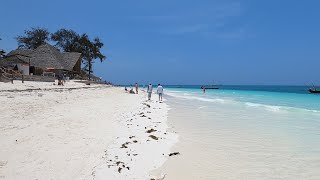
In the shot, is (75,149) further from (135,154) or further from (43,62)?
(43,62)

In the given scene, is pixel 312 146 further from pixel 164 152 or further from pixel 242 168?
pixel 164 152

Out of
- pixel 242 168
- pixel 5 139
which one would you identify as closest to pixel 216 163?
pixel 242 168

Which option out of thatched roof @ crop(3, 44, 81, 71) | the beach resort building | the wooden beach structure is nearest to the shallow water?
the wooden beach structure

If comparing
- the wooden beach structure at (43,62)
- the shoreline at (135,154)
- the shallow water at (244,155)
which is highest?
the wooden beach structure at (43,62)

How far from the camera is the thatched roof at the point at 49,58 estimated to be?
41.9m

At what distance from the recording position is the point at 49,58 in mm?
42719

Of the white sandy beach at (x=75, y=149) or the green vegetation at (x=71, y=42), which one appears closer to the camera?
the white sandy beach at (x=75, y=149)

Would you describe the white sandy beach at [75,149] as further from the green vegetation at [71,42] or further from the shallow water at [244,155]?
the green vegetation at [71,42]

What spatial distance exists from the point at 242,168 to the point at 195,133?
133 inches

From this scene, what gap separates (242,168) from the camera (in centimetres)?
496

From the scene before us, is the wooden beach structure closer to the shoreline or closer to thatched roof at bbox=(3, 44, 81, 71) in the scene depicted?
thatched roof at bbox=(3, 44, 81, 71)

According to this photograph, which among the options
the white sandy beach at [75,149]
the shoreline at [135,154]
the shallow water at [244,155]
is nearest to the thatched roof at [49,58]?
the white sandy beach at [75,149]

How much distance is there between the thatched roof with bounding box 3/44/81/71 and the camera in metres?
41.9

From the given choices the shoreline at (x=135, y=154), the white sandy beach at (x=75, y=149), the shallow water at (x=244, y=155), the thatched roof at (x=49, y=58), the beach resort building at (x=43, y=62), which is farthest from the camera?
the thatched roof at (x=49, y=58)
